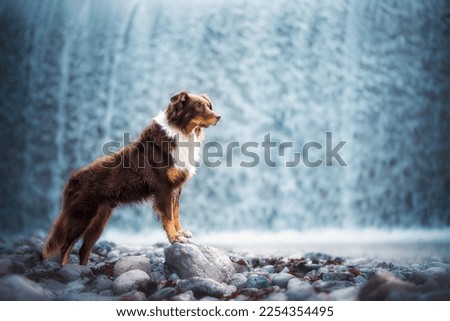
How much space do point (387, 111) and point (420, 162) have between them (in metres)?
0.82

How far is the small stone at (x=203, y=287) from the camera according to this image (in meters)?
2.97

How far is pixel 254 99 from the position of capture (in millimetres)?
6125

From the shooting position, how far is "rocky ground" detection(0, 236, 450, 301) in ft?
9.68

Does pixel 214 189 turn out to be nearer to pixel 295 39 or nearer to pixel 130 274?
pixel 295 39

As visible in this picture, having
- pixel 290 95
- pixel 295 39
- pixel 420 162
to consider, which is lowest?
pixel 420 162

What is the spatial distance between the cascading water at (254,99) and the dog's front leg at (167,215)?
2.13 m

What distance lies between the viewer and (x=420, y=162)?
16.5ft

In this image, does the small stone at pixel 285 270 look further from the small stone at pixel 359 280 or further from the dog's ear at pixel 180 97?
the dog's ear at pixel 180 97

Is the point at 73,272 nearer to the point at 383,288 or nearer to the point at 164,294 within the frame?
the point at 164,294

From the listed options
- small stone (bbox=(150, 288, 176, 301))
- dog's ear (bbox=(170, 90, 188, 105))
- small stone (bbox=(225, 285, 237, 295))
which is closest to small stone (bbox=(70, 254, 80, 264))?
small stone (bbox=(150, 288, 176, 301))

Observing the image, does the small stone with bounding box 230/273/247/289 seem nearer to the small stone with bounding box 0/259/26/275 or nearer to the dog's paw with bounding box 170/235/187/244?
the dog's paw with bounding box 170/235/187/244

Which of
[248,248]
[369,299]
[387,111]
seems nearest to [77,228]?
[369,299]

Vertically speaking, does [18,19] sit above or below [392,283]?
above

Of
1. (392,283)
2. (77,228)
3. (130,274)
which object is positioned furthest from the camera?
(77,228)
